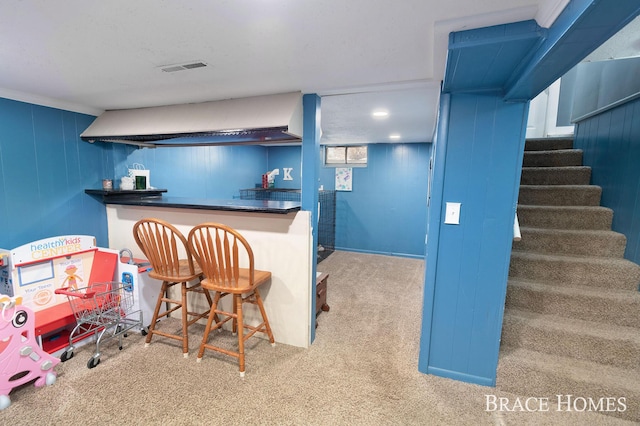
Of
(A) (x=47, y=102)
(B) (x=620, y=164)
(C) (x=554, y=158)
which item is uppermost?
(A) (x=47, y=102)

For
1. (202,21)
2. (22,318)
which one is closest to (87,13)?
(202,21)

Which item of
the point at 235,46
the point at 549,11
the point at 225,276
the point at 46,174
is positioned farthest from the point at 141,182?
the point at 549,11

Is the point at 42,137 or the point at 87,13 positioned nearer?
the point at 87,13

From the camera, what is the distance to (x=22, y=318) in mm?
1738

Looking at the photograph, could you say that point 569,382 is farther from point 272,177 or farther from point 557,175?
point 272,177

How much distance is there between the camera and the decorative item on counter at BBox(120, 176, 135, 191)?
286cm

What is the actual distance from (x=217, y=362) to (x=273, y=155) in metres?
4.18

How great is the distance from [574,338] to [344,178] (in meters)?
3.90

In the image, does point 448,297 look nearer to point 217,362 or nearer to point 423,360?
point 423,360

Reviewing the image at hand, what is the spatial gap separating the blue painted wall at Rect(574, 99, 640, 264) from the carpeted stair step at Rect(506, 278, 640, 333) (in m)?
0.36

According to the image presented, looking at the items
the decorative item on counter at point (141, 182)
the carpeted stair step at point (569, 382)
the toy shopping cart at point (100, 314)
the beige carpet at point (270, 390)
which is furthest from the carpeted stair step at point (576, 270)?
the decorative item on counter at point (141, 182)

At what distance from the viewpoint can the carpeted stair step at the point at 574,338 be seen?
1.76 metres

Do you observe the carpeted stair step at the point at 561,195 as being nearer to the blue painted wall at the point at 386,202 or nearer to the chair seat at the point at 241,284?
the blue painted wall at the point at 386,202

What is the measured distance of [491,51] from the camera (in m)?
1.24
